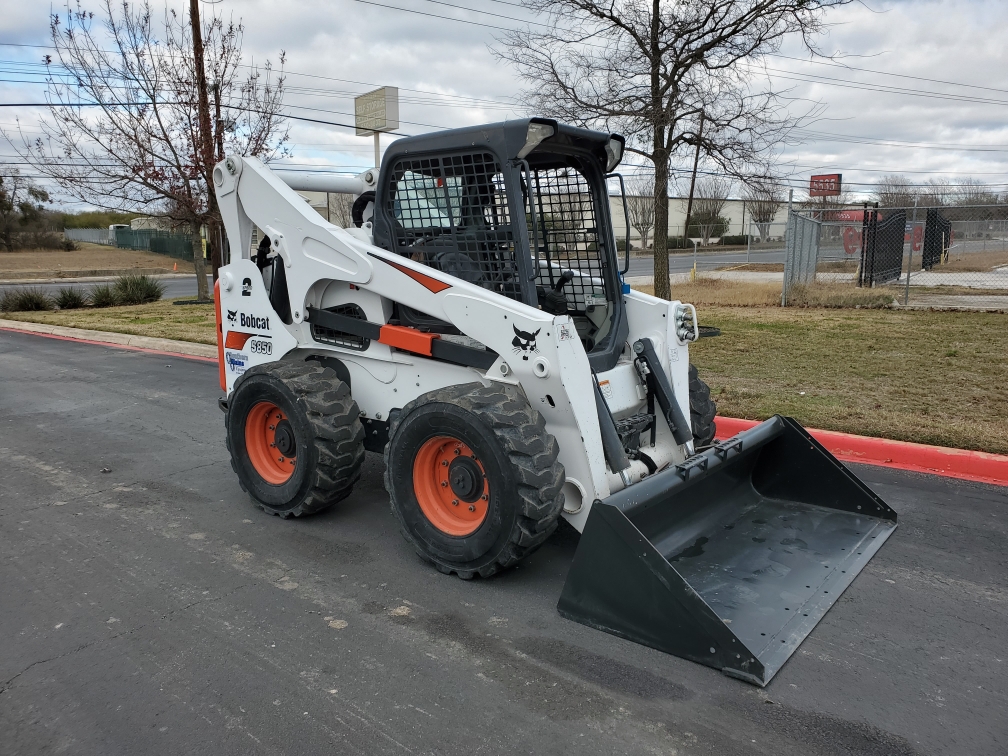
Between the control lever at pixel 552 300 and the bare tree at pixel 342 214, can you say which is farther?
the bare tree at pixel 342 214

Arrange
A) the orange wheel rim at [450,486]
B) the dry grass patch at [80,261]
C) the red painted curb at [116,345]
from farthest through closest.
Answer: the dry grass patch at [80,261]
the red painted curb at [116,345]
the orange wheel rim at [450,486]

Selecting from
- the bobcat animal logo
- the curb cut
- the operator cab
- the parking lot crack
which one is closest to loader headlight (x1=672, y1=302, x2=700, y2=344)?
the operator cab

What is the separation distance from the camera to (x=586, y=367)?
4055mm

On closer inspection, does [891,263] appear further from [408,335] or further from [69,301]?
[69,301]

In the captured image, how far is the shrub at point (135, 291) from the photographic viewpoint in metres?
20.7

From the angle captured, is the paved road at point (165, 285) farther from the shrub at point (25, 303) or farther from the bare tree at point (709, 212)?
the bare tree at point (709, 212)

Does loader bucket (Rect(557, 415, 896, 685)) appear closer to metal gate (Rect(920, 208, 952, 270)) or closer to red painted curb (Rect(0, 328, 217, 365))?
red painted curb (Rect(0, 328, 217, 365))

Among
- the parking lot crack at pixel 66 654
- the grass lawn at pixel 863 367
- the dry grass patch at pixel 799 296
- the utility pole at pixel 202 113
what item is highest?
the utility pole at pixel 202 113

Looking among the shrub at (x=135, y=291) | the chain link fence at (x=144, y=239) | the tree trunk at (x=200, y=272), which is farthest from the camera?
the chain link fence at (x=144, y=239)

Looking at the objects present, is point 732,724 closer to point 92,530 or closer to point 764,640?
point 764,640

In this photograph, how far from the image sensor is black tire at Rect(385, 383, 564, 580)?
12.3ft

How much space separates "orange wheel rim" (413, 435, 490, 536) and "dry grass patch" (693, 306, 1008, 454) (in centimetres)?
371

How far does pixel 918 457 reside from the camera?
5973 mm

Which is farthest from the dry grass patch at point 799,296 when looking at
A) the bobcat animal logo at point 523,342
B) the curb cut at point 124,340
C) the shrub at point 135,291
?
the shrub at point 135,291
